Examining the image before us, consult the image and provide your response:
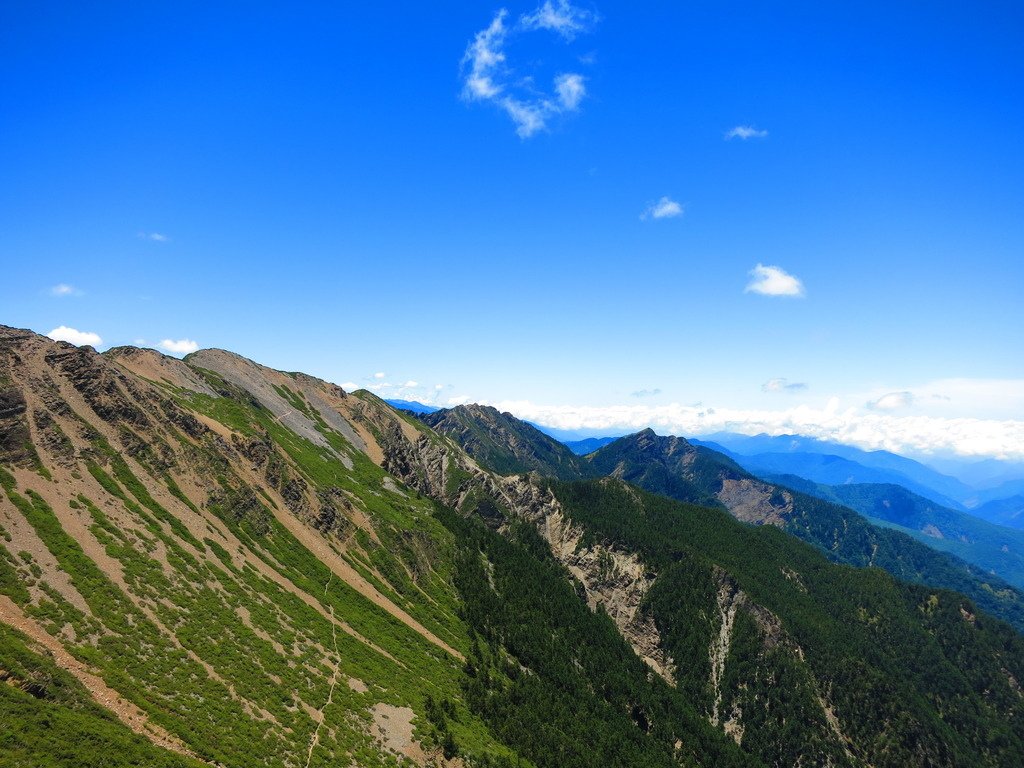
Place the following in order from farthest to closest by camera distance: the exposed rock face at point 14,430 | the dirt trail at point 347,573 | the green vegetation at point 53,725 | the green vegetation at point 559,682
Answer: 1. the dirt trail at point 347,573
2. the green vegetation at point 559,682
3. the exposed rock face at point 14,430
4. the green vegetation at point 53,725

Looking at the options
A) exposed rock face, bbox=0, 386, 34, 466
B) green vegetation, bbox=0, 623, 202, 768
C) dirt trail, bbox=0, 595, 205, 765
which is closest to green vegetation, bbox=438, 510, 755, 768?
dirt trail, bbox=0, 595, 205, 765

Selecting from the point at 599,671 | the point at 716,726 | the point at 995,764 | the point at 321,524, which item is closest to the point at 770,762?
the point at 716,726

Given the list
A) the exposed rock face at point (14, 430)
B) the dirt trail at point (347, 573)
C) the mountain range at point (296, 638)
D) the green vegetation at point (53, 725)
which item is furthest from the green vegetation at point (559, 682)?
the exposed rock face at point (14, 430)

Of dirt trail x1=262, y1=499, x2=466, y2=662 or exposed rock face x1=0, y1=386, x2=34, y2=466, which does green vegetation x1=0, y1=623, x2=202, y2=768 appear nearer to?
exposed rock face x1=0, y1=386, x2=34, y2=466

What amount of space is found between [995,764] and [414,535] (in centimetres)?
23839

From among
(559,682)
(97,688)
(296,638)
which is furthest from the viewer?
(559,682)

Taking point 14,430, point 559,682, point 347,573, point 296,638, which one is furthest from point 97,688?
point 559,682

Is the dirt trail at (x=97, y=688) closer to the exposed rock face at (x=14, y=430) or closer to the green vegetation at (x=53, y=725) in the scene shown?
A: the green vegetation at (x=53, y=725)

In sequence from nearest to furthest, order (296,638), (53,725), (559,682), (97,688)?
(53,725) → (97,688) → (296,638) → (559,682)

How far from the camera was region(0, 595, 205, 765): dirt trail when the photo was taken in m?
46.8

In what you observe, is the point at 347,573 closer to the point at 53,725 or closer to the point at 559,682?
the point at 559,682

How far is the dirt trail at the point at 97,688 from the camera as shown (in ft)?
153

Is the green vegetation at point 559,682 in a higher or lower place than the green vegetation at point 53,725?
lower

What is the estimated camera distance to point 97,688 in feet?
159
